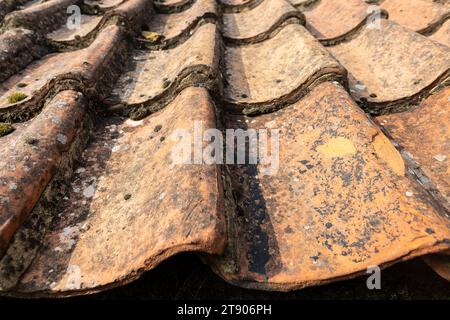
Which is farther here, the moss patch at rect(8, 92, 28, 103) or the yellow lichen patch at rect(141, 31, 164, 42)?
Result: the yellow lichen patch at rect(141, 31, 164, 42)

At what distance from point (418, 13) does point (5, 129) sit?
3931mm

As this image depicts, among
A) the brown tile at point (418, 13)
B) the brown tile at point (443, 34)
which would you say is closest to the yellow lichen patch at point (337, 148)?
the brown tile at point (443, 34)

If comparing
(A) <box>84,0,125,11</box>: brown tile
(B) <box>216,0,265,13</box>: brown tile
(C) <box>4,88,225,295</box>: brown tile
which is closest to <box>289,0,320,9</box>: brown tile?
(B) <box>216,0,265,13</box>: brown tile

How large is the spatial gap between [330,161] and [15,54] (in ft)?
8.51

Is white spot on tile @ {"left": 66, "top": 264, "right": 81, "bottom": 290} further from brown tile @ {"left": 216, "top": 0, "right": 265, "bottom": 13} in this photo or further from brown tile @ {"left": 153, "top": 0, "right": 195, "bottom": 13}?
brown tile @ {"left": 216, "top": 0, "right": 265, "bottom": 13}

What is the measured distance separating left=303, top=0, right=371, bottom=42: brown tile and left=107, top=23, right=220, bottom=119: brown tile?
1182mm

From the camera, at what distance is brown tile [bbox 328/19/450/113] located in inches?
82.8

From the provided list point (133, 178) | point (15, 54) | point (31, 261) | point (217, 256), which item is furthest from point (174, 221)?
point (15, 54)

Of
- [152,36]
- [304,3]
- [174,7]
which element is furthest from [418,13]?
[152,36]

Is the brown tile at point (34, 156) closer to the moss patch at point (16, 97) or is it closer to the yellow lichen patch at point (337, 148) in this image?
the moss patch at point (16, 97)

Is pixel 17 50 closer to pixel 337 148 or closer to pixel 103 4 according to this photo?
pixel 103 4

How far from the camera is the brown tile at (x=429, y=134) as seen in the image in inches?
66.3

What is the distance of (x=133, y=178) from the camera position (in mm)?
1634

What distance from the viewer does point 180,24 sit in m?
3.23
